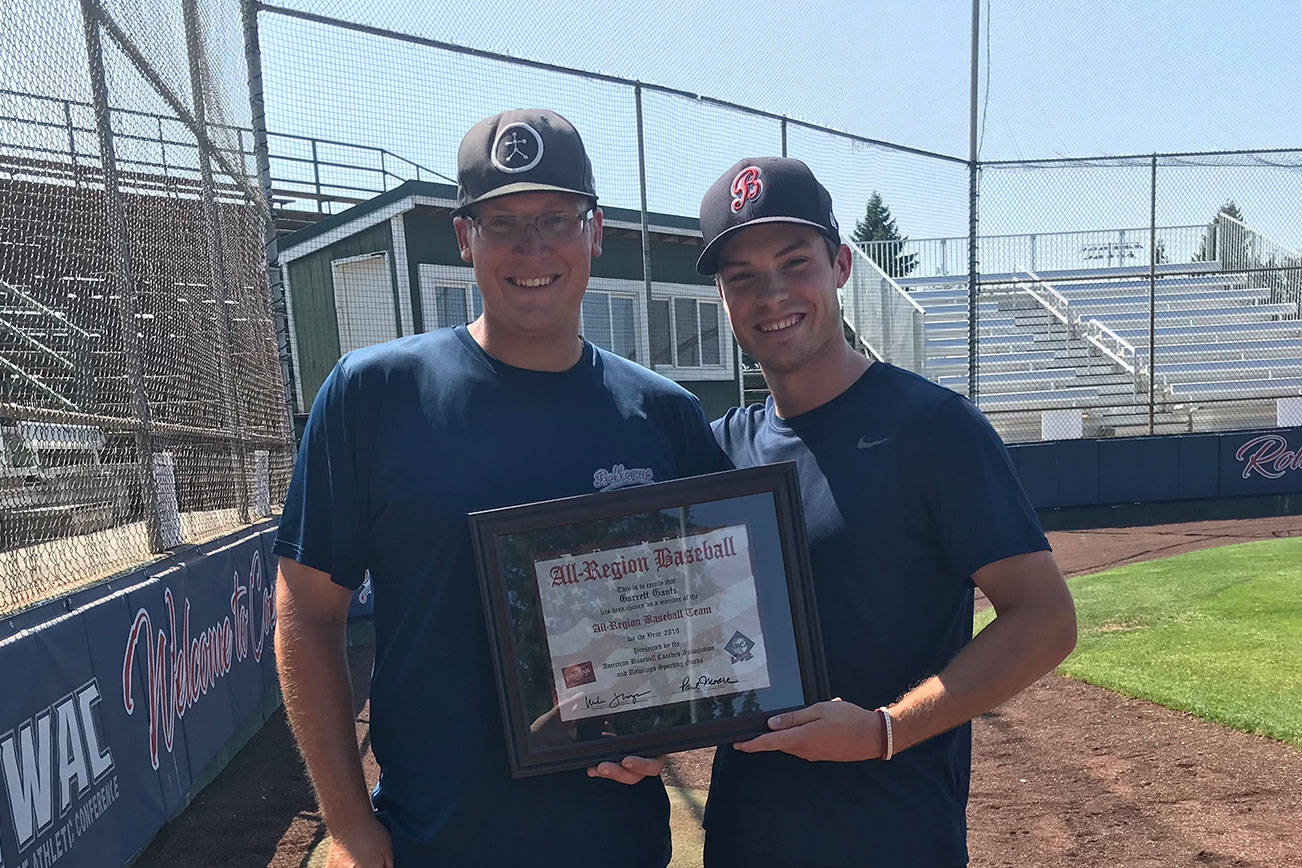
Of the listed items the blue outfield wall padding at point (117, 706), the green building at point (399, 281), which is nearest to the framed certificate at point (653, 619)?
the blue outfield wall padding at point (117, 706)

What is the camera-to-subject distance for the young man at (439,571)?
1.81m

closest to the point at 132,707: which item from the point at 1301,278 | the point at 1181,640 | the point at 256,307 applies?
the point at 256,307

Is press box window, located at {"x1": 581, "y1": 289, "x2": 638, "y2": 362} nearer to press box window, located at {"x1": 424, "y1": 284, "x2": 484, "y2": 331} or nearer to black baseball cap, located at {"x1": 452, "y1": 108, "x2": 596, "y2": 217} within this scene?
press box window, located at {"x1": 424, "y1": 284, "x2": 484, "y2": 331}

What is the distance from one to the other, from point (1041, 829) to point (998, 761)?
97cm

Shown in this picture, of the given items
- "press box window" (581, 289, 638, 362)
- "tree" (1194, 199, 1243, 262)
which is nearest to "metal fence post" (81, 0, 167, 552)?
"press box window" (581, 289, 638, 362)

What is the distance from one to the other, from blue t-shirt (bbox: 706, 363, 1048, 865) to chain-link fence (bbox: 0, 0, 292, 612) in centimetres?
285

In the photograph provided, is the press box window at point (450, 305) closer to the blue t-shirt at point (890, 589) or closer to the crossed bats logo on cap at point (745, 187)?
the crossed bats logo on cap at point (745, 187)

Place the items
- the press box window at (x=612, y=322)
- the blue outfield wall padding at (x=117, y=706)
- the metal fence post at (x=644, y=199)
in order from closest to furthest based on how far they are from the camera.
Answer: the blue outfield wall padding at (x=117, y=706) → the metal fence post at (x=644, y=199) → the press box window at (x=612, y=322)

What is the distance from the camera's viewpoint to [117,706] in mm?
3764

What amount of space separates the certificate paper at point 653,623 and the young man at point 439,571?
0.49ft

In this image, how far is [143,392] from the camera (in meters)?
5.00

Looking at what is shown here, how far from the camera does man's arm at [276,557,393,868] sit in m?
1.79

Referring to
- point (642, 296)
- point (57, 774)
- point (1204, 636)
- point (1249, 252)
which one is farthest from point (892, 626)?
point (1249, 252)

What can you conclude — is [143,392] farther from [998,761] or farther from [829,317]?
[998,761]
